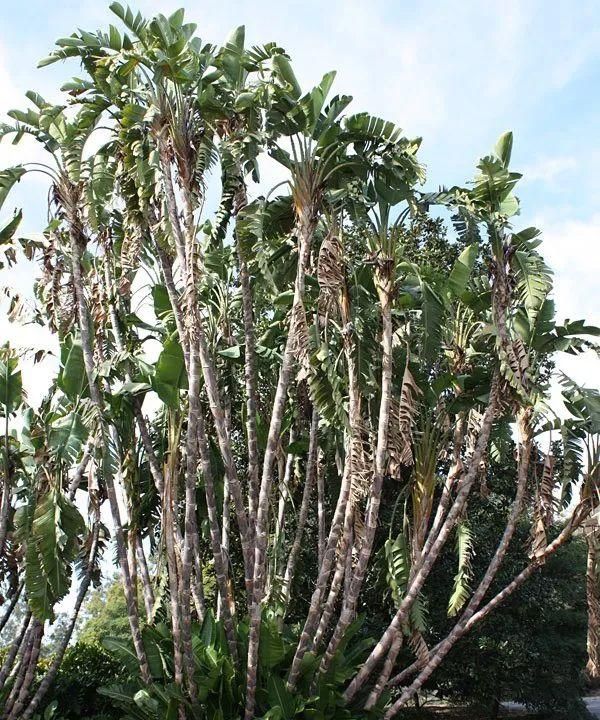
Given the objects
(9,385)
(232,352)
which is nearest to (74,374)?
(9,385)

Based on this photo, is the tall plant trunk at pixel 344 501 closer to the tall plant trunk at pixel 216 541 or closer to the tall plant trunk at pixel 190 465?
the tall plant trunk at pixel 216 541

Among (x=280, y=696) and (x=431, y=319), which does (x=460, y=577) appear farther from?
(x=431, y=319)

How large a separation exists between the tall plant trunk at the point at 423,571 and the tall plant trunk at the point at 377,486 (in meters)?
0.41

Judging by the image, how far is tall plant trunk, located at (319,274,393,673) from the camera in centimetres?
771

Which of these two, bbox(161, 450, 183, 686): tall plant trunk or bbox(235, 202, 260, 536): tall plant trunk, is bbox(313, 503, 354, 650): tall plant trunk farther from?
bbox(161, 450, 183, 686): tall plant trunk

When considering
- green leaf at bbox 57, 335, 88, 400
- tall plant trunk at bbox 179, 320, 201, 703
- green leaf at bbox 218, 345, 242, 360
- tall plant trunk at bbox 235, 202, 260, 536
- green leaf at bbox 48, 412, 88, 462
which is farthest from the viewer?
green leaf at bbox 218, 345, 242, 360

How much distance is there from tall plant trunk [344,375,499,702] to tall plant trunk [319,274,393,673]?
16.3 inches

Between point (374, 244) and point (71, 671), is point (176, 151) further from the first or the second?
point (71, 671)

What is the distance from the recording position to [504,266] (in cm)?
874

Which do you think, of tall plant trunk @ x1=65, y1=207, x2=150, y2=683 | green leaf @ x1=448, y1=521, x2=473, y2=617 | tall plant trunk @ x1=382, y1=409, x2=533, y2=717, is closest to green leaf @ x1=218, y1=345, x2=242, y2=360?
tall plant trunk @ x1=65, y1=207, x2=150, y2=683

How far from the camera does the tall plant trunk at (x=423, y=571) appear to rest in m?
8.01

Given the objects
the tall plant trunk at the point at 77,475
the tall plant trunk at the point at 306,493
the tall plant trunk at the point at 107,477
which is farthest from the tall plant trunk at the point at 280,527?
the tall plant trunk at the point at 77,475

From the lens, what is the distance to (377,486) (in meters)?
7.69

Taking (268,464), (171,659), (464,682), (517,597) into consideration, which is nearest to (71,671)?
(171,659)
